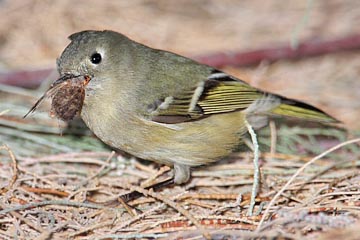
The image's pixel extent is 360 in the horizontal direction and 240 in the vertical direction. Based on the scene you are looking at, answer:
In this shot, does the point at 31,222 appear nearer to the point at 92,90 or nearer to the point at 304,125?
the point at 92,90

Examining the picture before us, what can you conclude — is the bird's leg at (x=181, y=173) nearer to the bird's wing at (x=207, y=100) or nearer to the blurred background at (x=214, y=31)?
the bird's wing at (x=207, y=100)

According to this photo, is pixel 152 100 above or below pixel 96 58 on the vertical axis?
below

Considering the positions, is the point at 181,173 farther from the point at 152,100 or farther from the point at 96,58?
the point at 96,58

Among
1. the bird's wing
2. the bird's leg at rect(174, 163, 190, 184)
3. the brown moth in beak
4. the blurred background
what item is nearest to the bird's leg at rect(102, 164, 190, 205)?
the bird's leg at rect(174, 163, 190, 184)

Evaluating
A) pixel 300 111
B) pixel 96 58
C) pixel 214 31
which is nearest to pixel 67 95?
pixel 96 58

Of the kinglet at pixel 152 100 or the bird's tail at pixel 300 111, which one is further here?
the bird's tail at pixel 300 111

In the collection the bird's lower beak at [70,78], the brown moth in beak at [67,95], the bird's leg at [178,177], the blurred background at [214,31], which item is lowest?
the bird's leg at [178,177]

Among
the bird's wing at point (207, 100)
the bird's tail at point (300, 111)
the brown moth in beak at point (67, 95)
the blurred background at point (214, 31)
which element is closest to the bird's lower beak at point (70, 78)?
the brown moth in beak at point (67, 95)
